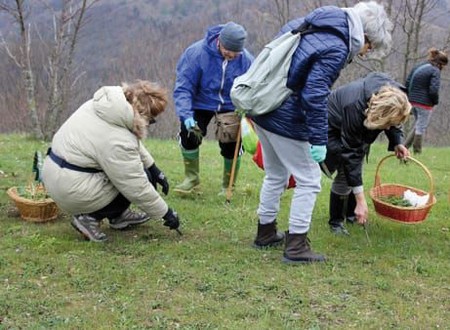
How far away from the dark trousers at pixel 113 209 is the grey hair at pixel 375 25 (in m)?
2.07

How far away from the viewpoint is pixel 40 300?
3461 mm

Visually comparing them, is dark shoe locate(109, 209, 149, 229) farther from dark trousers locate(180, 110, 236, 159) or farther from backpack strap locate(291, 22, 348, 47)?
backpack strap locate(291, 22, 348, 47)

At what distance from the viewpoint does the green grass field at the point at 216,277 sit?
331cm

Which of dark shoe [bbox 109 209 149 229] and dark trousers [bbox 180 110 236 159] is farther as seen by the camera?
dark trousers [bbox 180 110 236 159]

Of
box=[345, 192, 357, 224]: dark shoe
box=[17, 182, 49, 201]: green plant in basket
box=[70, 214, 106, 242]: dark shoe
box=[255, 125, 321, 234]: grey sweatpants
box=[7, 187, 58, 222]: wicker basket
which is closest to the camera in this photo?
box=[255, 125, 321, 234]: grey sweatpants

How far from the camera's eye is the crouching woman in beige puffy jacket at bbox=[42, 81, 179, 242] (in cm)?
412

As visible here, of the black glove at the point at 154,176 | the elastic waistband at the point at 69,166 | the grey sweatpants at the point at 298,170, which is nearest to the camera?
the grey sweatpants at the point at 298,170

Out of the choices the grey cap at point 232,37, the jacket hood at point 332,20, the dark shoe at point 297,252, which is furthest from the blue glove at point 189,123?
the jacket hood at point 332,20

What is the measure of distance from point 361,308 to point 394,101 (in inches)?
54.9

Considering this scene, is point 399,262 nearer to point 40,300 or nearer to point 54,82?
point 40,300

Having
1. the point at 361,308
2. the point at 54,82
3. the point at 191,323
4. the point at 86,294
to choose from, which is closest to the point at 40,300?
the point at 86,294

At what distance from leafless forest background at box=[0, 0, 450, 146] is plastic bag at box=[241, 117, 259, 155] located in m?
1.83

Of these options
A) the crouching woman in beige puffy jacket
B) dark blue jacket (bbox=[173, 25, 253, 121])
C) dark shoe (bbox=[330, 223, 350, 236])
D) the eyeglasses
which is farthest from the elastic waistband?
dark shoe (bbox=[330, 223, 350, 236])

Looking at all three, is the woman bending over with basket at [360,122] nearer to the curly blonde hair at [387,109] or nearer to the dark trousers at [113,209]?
the curly blonde hair at [387,109]
